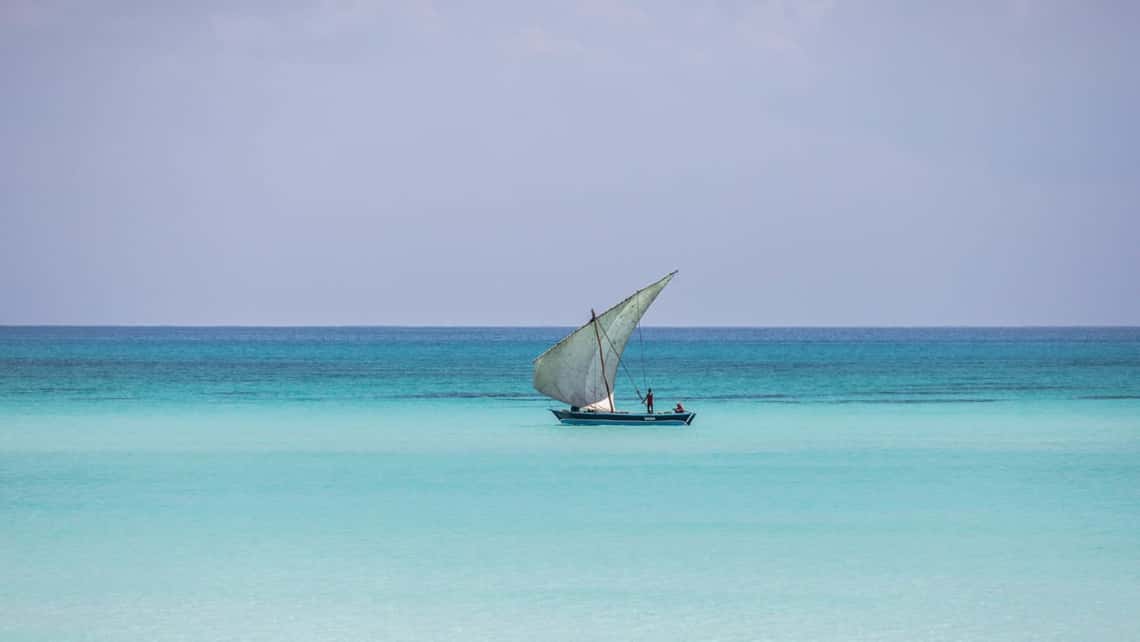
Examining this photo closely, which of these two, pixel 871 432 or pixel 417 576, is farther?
pixel 871 432

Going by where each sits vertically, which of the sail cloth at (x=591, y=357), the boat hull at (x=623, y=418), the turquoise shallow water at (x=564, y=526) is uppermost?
the sail cloth at (x=591, y=357)

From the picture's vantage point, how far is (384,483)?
30594 millimetres

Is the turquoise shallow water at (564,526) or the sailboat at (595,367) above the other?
the sailboat at (595,367)

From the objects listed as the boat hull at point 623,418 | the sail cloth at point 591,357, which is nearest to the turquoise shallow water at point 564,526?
the boat hull at point 623,418

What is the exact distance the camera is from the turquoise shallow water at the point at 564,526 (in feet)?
58.9

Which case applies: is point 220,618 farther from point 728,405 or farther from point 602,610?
point 728,405

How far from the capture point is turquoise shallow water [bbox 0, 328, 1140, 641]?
17953 millimetres

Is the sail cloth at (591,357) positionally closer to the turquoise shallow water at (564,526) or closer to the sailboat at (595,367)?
the sailboat at (595,367)

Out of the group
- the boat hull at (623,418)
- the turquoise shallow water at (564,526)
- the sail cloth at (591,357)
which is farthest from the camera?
the sail cloth at (591,357)

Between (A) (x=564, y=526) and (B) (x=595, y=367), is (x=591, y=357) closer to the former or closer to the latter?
(B) (x=595, y=367)

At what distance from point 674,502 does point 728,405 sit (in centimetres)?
2999

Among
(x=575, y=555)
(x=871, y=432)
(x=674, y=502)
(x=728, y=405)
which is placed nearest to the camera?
(x=575, y=555)

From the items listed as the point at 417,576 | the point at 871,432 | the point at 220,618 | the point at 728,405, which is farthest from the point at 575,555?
the point at 728,405

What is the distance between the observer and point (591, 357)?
1767 inches
